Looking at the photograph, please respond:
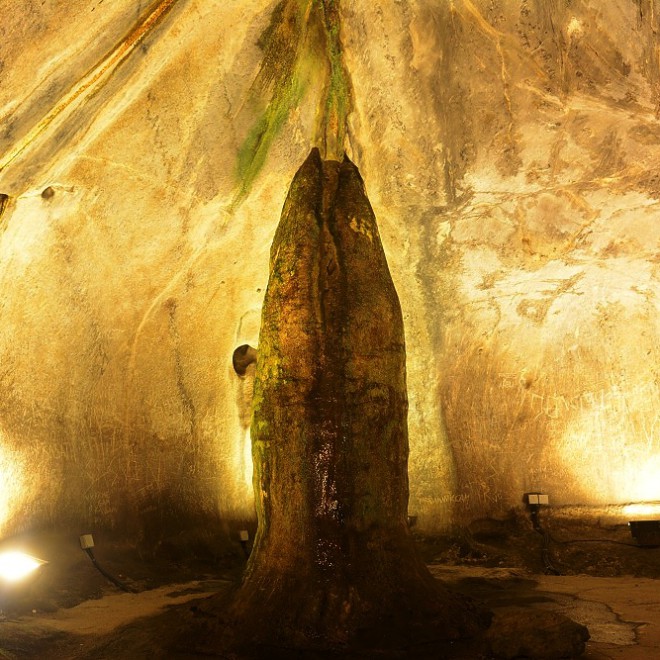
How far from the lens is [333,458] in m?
4.00

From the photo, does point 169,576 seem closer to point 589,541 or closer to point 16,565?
point 16,565

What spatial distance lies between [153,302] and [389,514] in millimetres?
2601

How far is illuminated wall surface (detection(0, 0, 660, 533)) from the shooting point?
15.0 ft

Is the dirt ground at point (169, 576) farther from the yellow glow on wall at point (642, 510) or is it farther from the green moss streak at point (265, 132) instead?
the green moss streak at point (265, 132)

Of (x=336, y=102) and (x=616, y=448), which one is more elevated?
(x=336, y=102)

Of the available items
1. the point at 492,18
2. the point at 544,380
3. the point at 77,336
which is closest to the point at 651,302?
the point at 544,380

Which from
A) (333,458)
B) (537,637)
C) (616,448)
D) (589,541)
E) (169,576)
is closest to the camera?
(537,637)

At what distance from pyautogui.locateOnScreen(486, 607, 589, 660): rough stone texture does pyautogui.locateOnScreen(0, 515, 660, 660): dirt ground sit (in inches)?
4.4

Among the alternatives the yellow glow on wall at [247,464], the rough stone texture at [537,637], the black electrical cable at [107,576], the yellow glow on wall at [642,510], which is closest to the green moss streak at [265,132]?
the yellow glow on wall at [247,464]

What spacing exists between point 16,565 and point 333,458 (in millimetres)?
2033

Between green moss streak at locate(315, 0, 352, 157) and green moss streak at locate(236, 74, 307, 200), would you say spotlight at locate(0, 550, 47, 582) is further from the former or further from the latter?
green moss streak at locate(315, 0, 352, 157)

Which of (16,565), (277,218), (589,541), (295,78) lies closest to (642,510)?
(589,541)

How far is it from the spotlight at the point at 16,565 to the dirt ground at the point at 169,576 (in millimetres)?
70

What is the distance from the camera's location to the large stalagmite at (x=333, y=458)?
3719mm
